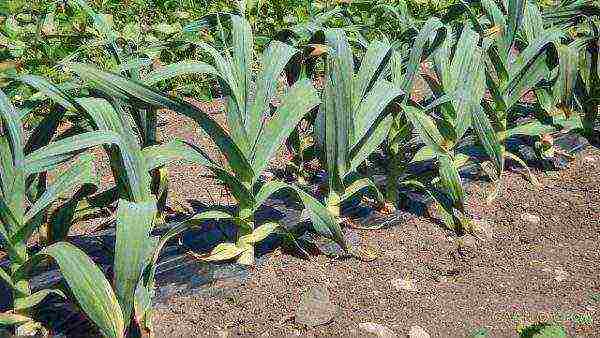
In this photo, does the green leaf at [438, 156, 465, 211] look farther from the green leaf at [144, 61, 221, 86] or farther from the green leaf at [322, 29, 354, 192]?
the green leaf at [144, 61, 221, 86]

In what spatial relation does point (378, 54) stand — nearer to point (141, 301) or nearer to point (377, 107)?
point (377, 107)

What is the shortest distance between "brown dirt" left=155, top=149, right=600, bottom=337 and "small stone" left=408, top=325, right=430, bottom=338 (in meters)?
0.01

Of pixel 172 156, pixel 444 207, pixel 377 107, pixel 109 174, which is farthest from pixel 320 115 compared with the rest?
pixel 109 174

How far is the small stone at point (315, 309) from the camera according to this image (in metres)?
2.03

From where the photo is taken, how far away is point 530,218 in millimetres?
2588

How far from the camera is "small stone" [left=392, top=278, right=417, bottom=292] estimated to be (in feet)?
7.20

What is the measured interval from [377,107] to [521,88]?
693 mm

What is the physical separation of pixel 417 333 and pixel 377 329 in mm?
103

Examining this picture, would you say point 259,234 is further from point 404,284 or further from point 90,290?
point 90,290

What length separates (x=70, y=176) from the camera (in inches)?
69.8

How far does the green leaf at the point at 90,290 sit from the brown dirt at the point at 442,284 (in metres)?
0.26

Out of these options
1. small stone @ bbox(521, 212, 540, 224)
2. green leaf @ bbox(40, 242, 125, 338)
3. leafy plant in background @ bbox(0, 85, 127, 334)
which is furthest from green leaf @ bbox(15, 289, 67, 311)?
small stone @ bbox(521, 212, 540, 224)

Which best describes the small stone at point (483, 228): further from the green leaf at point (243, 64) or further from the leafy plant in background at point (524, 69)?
the green leaf at point (243, 64)

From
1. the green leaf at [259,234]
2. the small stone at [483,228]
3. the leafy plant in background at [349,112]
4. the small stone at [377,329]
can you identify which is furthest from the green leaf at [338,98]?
the small stone at [483,228]
